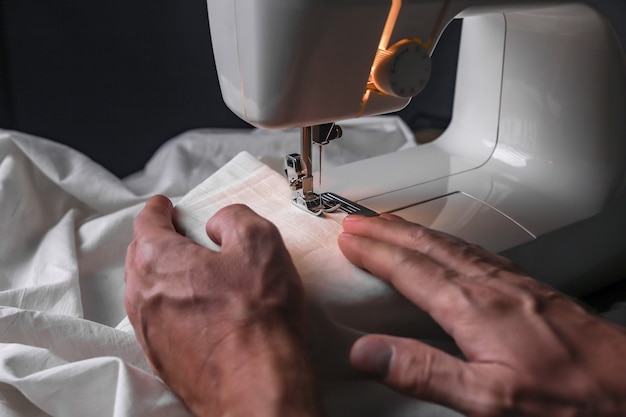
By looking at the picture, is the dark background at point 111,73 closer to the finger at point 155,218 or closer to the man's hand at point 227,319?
the finger at point 155,218

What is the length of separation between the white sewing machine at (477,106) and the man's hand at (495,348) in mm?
186

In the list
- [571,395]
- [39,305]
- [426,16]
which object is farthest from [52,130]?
[571,395]

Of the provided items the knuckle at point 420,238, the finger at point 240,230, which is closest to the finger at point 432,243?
the knuckle at point 420,238

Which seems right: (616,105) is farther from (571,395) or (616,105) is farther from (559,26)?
(571,395)

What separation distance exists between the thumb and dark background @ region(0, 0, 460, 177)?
1.38 metres

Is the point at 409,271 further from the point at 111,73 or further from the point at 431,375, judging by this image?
the point at 111,73

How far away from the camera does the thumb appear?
1.69ft

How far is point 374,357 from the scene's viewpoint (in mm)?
529

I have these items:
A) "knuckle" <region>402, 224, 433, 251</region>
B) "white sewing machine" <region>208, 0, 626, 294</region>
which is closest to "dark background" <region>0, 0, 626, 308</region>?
"white sewing machine" <region>208, 0, 626, 294</region>

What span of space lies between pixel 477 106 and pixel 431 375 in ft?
2.24

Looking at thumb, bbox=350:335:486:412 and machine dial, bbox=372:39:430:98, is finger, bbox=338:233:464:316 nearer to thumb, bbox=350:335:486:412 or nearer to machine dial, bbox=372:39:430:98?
thumb, bbox=350:335:486:412

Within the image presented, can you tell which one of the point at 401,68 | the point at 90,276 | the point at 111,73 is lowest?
the point at 90,276

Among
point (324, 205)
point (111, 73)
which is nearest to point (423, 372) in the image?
point (324, 205)

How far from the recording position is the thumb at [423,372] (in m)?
0.51
